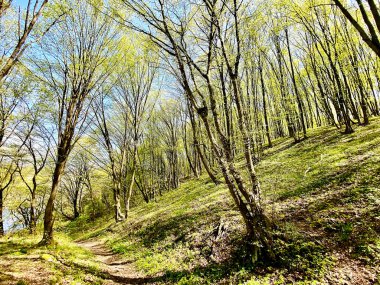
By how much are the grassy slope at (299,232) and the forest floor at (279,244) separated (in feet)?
0.06

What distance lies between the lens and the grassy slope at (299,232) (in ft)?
16.0

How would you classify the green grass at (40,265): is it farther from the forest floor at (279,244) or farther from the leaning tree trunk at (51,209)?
the leaning tree trunk at (51,209)

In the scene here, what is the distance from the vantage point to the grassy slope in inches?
192

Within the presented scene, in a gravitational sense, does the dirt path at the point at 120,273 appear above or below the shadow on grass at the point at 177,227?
below

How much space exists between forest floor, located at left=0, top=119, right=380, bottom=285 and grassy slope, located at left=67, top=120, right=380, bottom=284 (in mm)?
20

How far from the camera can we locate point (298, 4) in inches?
543

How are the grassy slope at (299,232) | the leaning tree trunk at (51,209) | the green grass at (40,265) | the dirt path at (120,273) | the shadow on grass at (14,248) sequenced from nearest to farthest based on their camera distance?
1. the grassy slope at (299,232)
2. the green grass at (40,265)
3. the dirt path at (120,273)
4. the shadow on grass at (14,248)
5. the leaning tree trunk at (51,209)

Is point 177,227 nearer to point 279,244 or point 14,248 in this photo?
point 279,244

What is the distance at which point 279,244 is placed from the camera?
5730 millimetres

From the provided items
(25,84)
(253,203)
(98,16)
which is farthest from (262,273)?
(25,84)

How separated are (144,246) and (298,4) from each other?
16.3 m

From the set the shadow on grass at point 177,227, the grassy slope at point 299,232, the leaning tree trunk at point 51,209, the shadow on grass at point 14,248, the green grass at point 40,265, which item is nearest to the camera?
the grassy slope at point 299,232

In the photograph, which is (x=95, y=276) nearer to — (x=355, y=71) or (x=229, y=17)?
(x=229, y=17)

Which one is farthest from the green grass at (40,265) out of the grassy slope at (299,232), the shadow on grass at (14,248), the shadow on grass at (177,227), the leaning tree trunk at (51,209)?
the shadow on grass at (177,227)
